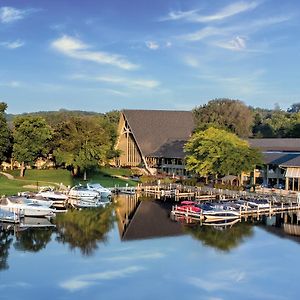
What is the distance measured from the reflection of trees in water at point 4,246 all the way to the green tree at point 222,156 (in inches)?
1089

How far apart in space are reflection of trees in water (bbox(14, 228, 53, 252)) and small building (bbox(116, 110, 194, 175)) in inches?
1593

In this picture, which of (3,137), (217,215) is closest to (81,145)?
(3,137)

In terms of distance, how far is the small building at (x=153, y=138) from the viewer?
258 ft

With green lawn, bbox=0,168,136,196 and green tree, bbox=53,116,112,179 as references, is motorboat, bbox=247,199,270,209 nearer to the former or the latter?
green lawn, bbox=0,168,136,196

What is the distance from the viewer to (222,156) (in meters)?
57.5

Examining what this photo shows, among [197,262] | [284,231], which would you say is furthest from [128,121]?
[197,262]

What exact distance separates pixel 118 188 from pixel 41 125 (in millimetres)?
14357

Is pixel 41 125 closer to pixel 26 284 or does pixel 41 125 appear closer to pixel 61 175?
pixel 61 175

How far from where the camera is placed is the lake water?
23.7 meters

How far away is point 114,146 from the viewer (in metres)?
86.2

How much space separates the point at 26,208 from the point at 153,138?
43.5 m

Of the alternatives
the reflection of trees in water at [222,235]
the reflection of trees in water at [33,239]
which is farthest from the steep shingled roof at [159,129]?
the reflection of trees in water at [33,239]

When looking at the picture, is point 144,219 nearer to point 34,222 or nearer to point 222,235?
point 222,235

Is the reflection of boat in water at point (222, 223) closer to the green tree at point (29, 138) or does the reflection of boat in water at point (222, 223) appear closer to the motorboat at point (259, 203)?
the motorboat at point (259, 203)
